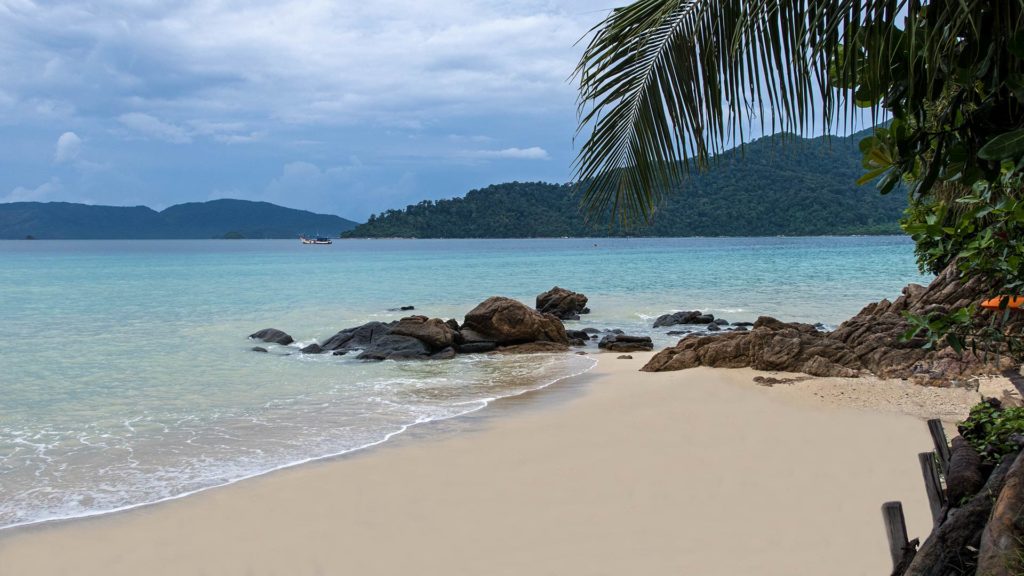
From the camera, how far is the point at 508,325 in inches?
637

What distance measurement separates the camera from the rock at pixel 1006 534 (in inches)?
105

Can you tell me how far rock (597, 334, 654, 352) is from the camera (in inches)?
627

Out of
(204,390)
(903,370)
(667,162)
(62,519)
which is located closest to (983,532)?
(667,162)

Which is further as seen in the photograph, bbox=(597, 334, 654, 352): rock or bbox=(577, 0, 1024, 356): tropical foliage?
bbox=(597, 334, 654, 352): rock

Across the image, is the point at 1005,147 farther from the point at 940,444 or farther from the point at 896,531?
the point at 940,444

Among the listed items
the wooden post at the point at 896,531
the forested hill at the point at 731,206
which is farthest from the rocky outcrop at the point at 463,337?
the wooden post at the point at 896,531

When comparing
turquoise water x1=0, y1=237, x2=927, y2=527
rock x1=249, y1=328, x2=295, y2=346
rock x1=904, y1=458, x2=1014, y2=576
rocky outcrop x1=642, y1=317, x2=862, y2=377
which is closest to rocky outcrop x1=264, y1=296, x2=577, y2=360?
turquoise water x1=0, y1=237, x2=927, y2=527

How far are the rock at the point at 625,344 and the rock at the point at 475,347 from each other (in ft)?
8.09

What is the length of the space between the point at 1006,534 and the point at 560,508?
10.7 feet

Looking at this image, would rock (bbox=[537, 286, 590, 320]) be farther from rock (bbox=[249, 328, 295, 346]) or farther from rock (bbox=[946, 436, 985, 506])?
rock (bbox=[946, 436, 985, 506])

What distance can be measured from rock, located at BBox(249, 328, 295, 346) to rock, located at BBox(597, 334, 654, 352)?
7.76m

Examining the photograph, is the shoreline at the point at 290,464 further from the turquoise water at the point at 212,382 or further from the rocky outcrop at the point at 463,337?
the rocky outcrop at the point at 463,337

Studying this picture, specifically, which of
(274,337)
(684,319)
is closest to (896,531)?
(274,337)

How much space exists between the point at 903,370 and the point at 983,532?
8.12 metres
